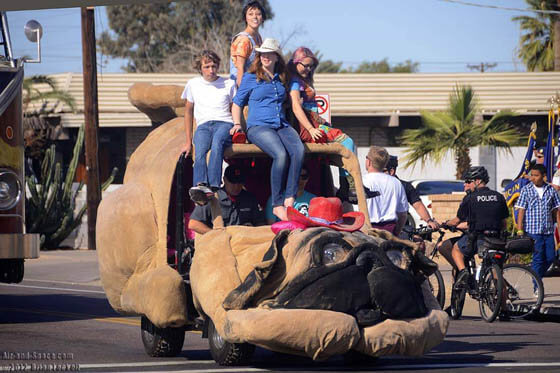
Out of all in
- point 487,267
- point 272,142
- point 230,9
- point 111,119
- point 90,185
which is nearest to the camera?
point 272,142

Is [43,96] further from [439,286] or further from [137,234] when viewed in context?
[137,234]

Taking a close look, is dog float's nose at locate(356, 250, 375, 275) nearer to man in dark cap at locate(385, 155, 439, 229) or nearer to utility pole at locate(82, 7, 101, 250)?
man in dark cap at locate(385, 155, 439, 229)

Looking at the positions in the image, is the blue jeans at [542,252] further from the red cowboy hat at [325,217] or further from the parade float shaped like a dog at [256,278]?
the red cowboy hat at [325,217]

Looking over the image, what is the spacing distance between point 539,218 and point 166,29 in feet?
159

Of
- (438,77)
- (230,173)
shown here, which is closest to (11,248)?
(230,173)

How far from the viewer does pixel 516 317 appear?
1295 cm

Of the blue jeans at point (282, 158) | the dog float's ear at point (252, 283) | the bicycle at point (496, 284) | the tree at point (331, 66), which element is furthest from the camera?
the tree at point (331, 66)

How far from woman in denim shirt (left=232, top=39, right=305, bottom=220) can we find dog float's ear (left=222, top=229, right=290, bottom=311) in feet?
4.38

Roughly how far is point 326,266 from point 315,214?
78 centimetres

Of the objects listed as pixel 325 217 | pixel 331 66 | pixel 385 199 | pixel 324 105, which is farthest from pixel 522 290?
pixel 331 66

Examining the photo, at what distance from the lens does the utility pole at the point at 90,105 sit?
76.4 ft

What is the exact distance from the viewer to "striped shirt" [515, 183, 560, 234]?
45.0ft

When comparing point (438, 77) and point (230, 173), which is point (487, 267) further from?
point (438, 77)

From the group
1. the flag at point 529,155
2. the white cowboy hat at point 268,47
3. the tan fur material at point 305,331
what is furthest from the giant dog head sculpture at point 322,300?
the flag at point 529,155
